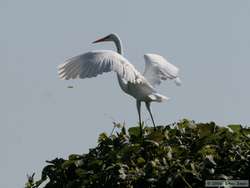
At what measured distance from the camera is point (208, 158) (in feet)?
38.4

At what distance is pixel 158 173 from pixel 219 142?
1140mm

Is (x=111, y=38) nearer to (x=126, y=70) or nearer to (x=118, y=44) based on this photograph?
(x=118, y=44)

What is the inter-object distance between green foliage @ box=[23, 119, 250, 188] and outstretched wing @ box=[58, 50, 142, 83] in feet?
3.50

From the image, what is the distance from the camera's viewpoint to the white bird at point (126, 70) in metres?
14.0

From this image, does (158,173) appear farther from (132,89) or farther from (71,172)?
(132,89)

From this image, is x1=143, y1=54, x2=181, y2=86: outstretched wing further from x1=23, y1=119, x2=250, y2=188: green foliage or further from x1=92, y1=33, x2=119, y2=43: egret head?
x1=23, y1=119, x2=250, y2=188: green foliage

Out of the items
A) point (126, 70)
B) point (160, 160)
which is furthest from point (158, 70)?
point (160, 160)

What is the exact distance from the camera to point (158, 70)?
15.2 metres

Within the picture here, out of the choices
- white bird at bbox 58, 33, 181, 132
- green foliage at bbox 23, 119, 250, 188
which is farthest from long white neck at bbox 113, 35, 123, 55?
green foliage at bbox 23, 119, 250, 188

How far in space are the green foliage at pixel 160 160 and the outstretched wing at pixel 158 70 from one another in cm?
194

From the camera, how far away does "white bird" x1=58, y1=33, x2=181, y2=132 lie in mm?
13969

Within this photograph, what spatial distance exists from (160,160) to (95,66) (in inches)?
98.2

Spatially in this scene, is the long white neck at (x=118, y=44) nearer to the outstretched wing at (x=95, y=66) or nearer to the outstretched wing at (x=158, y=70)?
the outstretched wing at (x=158, y=70)

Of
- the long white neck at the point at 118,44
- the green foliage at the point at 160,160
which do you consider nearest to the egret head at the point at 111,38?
the long white neck at the point at 118,44
